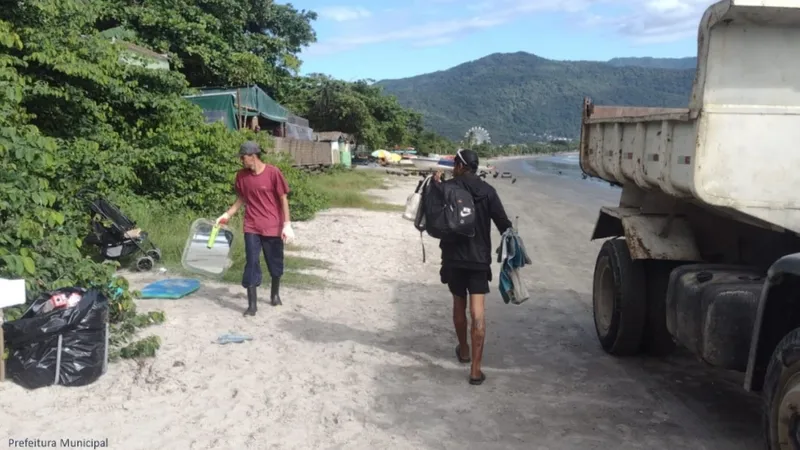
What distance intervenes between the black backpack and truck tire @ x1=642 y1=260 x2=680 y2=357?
1.70 meters

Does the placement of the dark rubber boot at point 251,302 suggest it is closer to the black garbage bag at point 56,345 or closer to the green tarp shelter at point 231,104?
the black garbage bag at point 56,345

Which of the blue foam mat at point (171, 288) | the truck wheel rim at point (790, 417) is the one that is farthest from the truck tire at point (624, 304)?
the blue foam mat at point (171, 288)

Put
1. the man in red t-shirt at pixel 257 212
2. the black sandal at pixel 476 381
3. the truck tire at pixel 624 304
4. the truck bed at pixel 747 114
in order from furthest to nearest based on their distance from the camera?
1. the man in red t-shirt at pixel 257 212
2. the truck tire at pixel 624 304
3. the black sandal at pixel 476 381
4. the truck bed at pixel 747 114

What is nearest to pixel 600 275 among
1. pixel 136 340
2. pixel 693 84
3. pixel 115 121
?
pixel 693 84

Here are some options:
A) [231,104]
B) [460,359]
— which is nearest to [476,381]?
[460,359]

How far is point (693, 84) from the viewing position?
444 centimetres

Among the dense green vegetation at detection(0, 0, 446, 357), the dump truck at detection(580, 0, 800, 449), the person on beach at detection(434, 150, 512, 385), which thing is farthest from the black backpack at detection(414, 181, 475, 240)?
the dense green vegetation at detection(0, 0, 446, 357)

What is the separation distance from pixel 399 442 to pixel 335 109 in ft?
157

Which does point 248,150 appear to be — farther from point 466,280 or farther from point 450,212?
point 466,280

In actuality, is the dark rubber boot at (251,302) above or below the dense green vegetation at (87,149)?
below

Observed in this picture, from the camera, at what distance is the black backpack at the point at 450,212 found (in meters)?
5.15

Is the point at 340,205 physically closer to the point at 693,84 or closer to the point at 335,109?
the point at 693,84

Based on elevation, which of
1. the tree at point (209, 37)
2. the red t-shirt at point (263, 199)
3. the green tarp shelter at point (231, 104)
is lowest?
the red t-shirt at point (263, 199)

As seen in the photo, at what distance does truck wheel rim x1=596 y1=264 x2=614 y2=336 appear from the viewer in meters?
6.33
